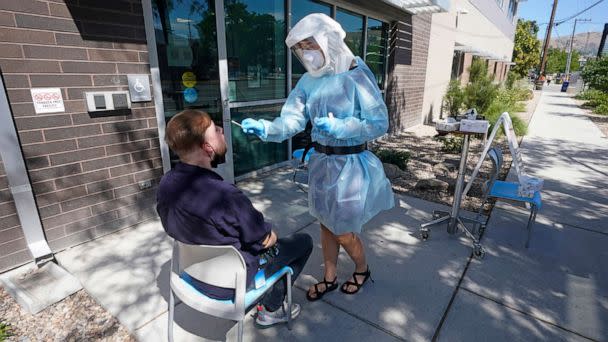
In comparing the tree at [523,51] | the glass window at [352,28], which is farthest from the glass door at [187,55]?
the tree at [523,51]

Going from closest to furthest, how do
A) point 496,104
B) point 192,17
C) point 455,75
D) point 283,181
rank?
point 192,17
point 283,181
point 496,104
point 455,75

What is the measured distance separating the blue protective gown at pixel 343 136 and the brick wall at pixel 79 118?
5.56 feet

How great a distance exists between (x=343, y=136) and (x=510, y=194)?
190 cm

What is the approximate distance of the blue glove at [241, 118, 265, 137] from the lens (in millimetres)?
1947

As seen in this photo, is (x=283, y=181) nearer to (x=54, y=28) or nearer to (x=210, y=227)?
(x=54, y=28)

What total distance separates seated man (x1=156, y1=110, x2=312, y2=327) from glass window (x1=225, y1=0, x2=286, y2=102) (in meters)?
2.77

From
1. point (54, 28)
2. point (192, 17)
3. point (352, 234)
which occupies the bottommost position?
point (352, 234)

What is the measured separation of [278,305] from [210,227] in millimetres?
794

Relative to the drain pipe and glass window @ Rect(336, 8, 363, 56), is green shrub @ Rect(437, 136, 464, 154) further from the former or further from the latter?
the drain pipe

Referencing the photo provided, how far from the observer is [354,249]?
7.20ft

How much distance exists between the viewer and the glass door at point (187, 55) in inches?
131

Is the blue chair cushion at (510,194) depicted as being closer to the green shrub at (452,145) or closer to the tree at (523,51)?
the green shrub at (452,145)

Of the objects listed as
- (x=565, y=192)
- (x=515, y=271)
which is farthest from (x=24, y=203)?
(x=565, y=192)

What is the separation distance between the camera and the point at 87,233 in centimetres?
291
